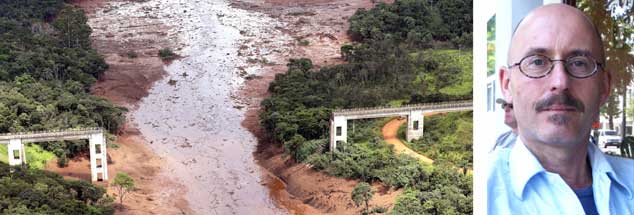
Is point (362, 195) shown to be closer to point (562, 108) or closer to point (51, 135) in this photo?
point (51, 135)

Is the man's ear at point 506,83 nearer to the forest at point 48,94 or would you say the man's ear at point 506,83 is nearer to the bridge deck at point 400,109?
the bridge deck at point 400,109

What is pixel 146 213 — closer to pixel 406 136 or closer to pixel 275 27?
pixel 275 27

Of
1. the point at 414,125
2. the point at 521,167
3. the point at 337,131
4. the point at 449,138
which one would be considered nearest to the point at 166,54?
the point at 337,131

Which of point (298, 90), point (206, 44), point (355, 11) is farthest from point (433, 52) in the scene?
point (206, 44)

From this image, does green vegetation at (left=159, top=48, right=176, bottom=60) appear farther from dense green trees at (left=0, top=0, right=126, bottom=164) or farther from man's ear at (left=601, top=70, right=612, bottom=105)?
man's ear at (left=601, top=70, right=612, bottom=105)

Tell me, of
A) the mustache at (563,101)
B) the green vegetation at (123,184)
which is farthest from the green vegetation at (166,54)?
the mustache at (563,101)

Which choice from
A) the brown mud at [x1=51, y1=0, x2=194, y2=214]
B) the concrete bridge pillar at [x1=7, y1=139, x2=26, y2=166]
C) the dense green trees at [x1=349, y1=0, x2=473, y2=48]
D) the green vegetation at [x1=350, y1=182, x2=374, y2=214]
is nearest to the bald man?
the green vegetation at [x1=350, y1=182, x2=374, y2=214]
